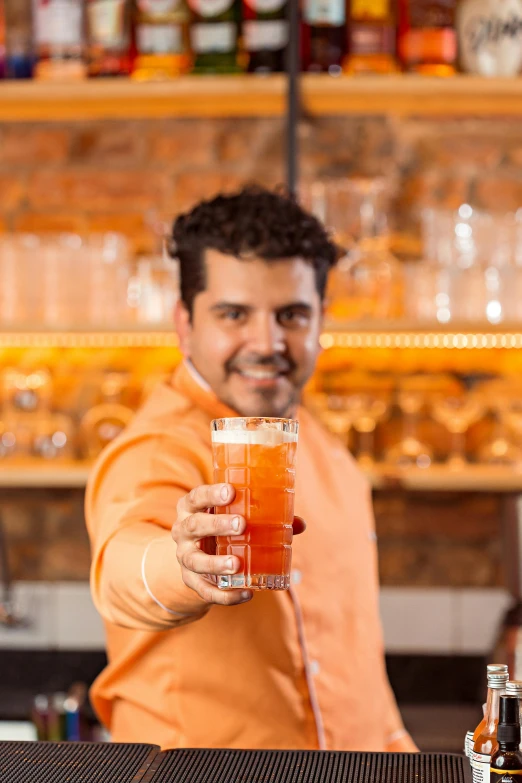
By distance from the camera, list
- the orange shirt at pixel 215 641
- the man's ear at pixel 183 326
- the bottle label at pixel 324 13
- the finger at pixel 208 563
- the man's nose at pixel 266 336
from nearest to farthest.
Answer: the finger at pixel 208 563, the orange shirt at pixel 215 641, the man's nose at pixel 266 336, the man's ear at pixel 183 326, the bottle label at pixel 324 13

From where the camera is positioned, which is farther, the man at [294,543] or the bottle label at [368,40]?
the bottle label at [368,40]

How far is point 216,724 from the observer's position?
1.44m

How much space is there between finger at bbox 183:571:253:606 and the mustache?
2.00 feet

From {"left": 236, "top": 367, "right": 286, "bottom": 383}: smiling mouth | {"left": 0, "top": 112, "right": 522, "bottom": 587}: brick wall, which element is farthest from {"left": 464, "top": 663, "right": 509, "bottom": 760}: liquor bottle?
{"left": 0, "top": 112, "right": 522, "bottom": 587}: brick wall

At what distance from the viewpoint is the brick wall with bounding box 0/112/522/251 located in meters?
2.82

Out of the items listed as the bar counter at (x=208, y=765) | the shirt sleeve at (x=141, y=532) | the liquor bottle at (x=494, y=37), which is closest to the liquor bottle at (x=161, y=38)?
the liquor bottle at (x=494, y=37)

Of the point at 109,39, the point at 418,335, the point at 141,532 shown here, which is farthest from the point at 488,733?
the point at 109,39

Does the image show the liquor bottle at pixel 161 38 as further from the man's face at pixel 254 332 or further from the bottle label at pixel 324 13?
the man's face at pixel 254 332

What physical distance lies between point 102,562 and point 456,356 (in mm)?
1705

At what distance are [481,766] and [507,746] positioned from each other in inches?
1.5

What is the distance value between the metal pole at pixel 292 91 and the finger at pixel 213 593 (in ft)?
5.04

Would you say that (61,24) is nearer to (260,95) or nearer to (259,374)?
(260,95)

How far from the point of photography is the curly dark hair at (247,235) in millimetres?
1605

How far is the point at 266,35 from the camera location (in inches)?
98.4
